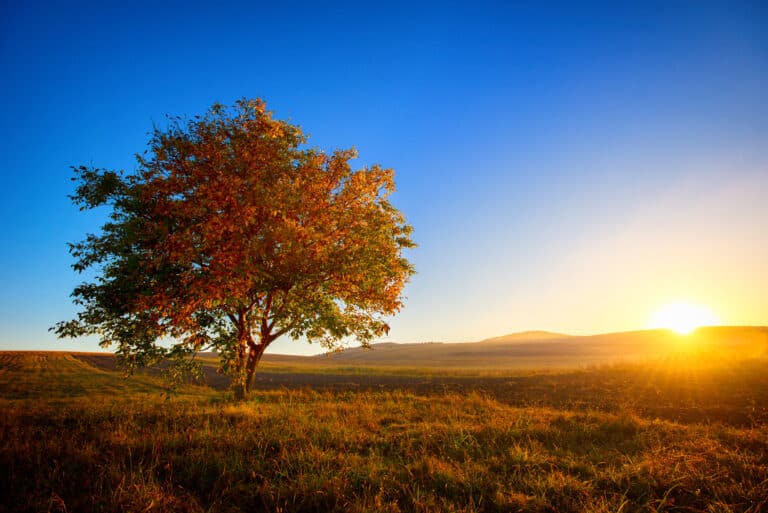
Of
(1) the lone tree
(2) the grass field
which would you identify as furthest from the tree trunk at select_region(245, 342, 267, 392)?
(2) the grass field

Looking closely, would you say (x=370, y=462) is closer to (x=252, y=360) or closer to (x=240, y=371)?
(x=240, y=371)

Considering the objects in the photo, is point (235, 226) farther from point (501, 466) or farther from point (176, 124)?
point (501, 466)

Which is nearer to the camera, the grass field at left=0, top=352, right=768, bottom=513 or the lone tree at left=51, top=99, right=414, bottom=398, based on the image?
the grass field at left=0, top=352, right=768, bottom=513

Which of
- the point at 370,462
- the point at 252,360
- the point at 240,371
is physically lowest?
the point at 370,462

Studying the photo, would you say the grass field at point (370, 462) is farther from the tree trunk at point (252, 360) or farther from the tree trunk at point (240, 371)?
the tree trunk at point (252, 360)

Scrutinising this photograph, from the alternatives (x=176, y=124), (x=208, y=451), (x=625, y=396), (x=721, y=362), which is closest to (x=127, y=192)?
(x=176, y=124)

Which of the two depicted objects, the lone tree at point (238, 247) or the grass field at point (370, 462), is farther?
the lone tree at point (238, 247)

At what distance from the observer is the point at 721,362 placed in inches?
890

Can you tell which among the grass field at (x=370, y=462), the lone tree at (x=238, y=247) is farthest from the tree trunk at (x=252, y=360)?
the grass field at (x=370, y=462)

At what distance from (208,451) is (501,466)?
5.43 m

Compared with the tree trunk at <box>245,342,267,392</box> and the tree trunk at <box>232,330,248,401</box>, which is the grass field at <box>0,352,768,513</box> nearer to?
the tree trunk at <box>232,330,248,401</box>

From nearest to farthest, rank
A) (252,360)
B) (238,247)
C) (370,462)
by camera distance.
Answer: (370,462) → (238,247) → (252,360)

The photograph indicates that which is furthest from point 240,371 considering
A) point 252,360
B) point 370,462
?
point 370,462

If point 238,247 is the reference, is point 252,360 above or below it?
below
